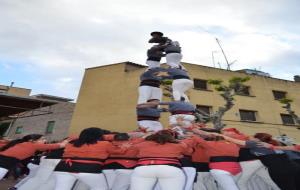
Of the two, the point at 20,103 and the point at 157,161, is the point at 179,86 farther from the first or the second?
the point at 20,103

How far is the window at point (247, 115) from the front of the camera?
19.8 m

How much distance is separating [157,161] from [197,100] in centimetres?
1522

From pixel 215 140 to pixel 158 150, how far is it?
3.81ft

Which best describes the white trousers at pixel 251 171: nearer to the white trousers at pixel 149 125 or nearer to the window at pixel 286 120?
the white trousers at pixel 149 125

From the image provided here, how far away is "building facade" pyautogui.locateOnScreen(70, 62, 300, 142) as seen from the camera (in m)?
19.0

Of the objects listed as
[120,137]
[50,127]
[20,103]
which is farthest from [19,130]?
[120,137]

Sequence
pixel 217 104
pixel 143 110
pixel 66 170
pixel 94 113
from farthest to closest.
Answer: pixel 94 113 < pixel 217 104 < pixel 143 110 < pixel 66 170

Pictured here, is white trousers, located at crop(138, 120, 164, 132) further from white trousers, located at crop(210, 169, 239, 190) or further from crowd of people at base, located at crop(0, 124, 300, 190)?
white trousers, located at crop(210, 169, 239, 190)

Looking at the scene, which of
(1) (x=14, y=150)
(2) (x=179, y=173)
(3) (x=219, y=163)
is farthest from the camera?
(1) (x=14, y=150)

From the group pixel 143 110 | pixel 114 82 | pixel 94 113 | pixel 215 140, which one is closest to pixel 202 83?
pixel 114 82

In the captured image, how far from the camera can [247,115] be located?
65.4 feet

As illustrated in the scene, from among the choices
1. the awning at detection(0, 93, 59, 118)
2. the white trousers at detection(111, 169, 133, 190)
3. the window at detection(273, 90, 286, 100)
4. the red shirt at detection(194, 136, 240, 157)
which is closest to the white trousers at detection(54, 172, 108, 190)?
the white trousers at detection(111, 169, 133, 190)

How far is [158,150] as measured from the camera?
3697 mm

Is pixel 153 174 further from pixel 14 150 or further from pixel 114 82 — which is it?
pixel 114 82
